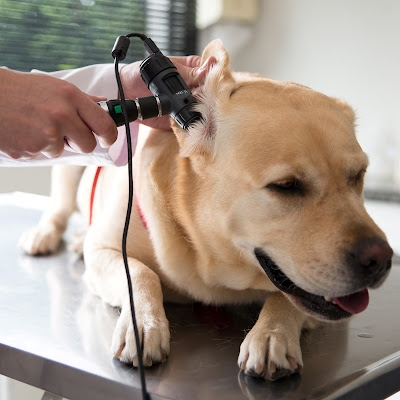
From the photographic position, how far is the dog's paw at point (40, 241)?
1468mm

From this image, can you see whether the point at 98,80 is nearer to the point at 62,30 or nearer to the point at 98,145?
the point at 98,145

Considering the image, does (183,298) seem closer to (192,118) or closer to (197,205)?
(197,205)

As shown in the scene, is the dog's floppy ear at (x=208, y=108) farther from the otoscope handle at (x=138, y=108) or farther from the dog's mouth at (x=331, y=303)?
the dog's mouth at (x=331, y=303)

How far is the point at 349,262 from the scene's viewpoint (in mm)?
827

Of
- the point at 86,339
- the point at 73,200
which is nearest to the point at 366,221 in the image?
the point at 86,339

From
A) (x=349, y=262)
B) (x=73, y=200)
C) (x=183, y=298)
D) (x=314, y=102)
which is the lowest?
(x=73, y=200)

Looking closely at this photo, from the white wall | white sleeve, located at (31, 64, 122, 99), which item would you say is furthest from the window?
white sleeve, located at (31, 64, 122, 99)

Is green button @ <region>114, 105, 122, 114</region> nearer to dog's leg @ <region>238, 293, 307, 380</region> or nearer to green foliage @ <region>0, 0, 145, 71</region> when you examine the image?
dog's leg @ <region>238, 293, 307, 380</region>

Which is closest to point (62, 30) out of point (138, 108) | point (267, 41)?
point (267, 41)

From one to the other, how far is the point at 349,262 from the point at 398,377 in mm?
183

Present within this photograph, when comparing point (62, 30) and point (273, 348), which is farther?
point (62, 30)

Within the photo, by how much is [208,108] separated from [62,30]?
2.23 meters

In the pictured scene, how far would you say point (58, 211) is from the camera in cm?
171

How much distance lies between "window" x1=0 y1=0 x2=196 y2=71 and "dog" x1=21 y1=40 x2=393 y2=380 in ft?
6.26
